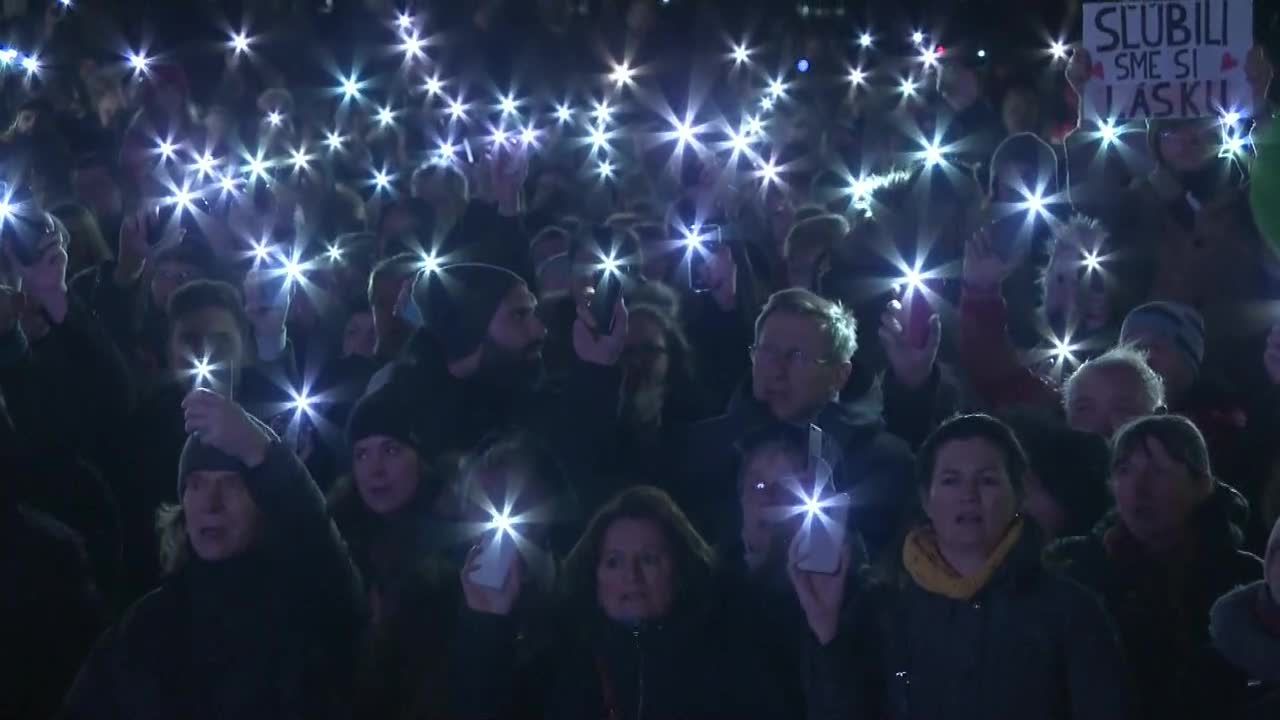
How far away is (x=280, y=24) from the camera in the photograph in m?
10.3

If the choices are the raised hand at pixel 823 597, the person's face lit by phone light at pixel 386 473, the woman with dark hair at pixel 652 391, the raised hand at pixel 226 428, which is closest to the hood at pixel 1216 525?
the raised hand at pixel 823 597

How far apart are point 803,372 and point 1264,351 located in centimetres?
167

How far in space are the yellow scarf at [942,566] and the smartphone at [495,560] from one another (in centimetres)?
104

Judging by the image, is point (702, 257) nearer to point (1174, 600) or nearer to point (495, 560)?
point (495, 560)

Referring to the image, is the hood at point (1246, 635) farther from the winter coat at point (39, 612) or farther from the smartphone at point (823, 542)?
the winter coat at point (39, 612)

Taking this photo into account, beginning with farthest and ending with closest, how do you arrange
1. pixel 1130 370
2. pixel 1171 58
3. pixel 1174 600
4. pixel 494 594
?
pixel 1171 58, pixel 1130 370, pixel 494 594, pixel 1174 600

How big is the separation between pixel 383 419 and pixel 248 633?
2.47ft

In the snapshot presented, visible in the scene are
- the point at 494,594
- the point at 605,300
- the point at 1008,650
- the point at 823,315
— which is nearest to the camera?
the point at 1008,650

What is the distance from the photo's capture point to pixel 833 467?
3.82 metres

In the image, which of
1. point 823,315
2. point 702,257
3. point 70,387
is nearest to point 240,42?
point 702,257

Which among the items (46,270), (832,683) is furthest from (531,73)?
(832,683)

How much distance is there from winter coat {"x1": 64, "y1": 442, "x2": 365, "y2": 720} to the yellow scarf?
1.58m

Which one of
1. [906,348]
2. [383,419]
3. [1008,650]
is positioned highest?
[906,348]

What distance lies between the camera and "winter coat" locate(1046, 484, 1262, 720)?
11.4 feet
